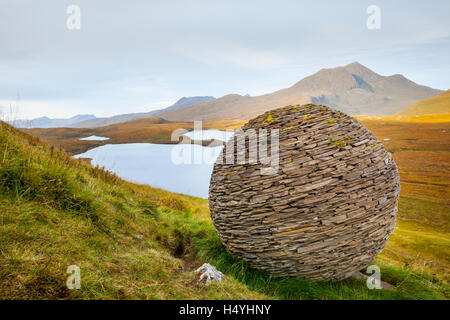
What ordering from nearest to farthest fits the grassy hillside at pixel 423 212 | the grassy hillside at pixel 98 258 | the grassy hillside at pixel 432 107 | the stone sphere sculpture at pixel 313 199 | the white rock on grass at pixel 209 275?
the grassy hillside at pixel 98 258 → the white rock on grass at pixel 209 275 → the stone sphere sculpture at pixel 313 199 → the grassy hillside at pixel 423 212 → the grassy hillside at pixel 432 107

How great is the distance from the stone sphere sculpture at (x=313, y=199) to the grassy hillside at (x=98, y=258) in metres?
0.54

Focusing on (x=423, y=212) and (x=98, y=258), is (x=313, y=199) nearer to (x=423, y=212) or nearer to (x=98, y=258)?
(x=98, y=258)

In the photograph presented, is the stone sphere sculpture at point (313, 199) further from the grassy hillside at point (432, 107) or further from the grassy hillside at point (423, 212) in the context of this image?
the grassy hillside at point (432, 107)

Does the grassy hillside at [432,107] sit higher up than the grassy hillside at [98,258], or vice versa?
the grassy hillside at [432,107]

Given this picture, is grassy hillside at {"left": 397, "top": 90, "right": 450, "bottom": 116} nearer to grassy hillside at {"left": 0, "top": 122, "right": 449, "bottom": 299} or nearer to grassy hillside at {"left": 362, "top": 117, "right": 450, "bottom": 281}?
grassy hillside at {"left": 362, "top": 117, "right": 450, "bottom": 281}

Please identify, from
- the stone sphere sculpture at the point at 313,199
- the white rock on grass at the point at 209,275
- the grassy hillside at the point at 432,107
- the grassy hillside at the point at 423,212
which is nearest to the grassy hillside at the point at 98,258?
the white rock on grass at the point at 209,275

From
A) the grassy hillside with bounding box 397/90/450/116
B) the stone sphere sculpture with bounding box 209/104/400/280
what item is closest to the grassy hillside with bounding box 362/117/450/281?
the stone sphere sculpture with bounding box 209/104/400/280

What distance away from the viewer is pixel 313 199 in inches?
150

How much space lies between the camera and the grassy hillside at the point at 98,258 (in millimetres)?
2508

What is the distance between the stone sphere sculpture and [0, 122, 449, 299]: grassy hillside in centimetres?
54

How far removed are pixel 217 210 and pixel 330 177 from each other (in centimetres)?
239

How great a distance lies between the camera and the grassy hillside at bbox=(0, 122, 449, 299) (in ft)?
8.23
